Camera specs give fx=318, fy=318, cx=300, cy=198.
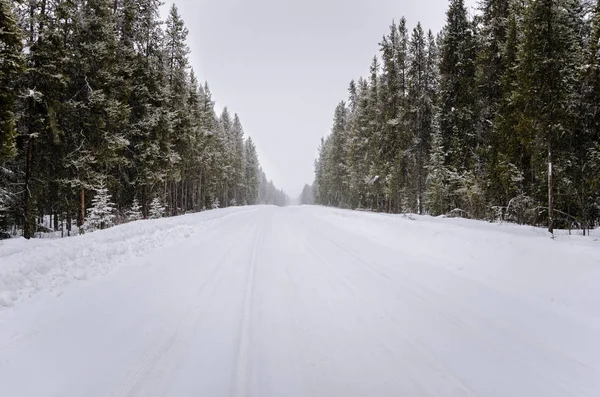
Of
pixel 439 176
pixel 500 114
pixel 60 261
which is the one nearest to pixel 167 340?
pixel 60 261

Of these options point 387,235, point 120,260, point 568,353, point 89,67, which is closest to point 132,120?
point 89,67

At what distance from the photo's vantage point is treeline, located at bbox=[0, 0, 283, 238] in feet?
47.7

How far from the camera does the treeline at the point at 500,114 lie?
13820mm

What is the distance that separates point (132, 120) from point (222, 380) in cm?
2438

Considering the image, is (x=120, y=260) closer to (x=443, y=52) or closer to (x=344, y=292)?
(x=344, y=292)

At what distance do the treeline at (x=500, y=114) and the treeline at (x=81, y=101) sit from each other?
19.8 meters

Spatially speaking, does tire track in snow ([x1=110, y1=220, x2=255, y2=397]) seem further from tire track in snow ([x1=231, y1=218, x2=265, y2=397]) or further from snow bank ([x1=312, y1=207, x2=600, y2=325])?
snow bank ([x1=312, y1=207, x2=600, y2=325])

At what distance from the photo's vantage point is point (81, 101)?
57.7 feet

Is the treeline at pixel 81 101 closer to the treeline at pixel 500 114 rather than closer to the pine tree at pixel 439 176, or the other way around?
the treeline at pixel 500 114

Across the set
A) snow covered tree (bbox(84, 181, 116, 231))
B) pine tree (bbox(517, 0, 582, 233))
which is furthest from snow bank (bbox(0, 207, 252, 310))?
pine tree (bbox(517, 0, 582, 233))

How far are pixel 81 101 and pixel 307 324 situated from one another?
19073 millimetres

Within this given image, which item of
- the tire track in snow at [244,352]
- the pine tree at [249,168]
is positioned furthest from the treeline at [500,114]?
the pine tree at [249,168]

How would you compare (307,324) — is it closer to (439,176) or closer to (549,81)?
(549,81)

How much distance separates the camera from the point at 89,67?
1794cm
